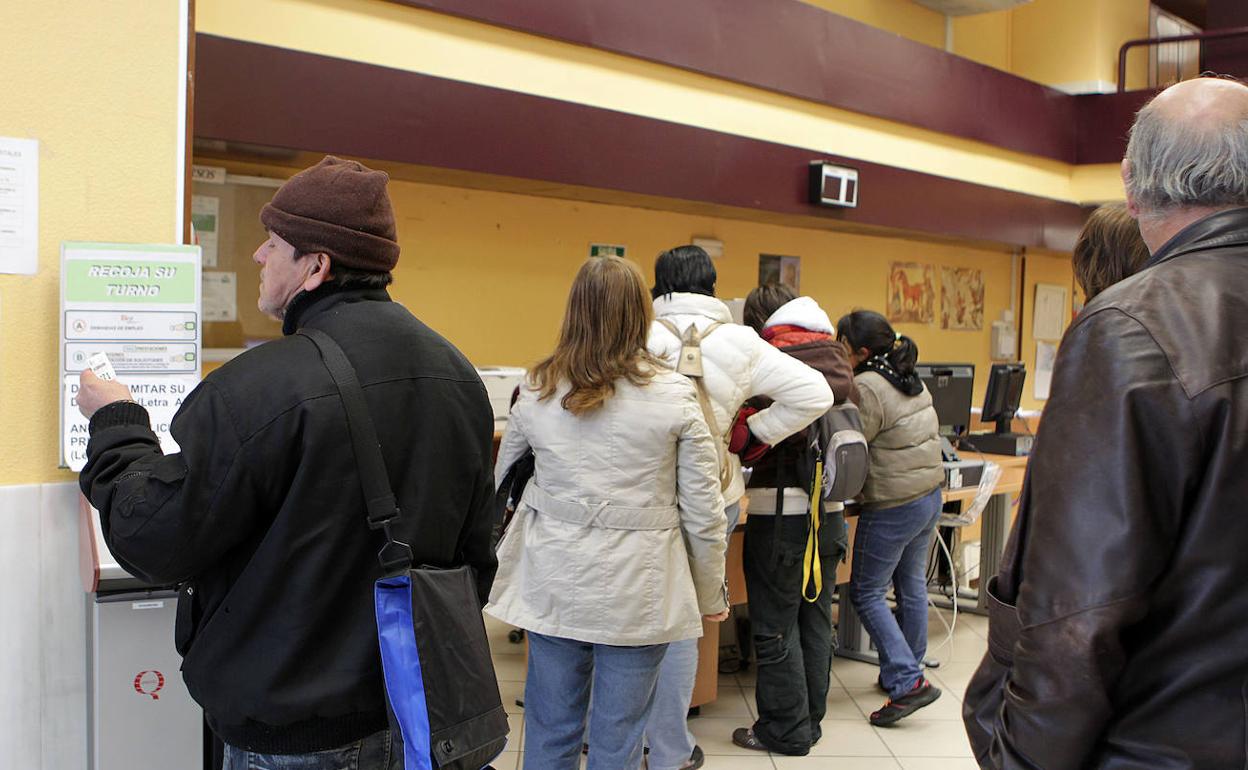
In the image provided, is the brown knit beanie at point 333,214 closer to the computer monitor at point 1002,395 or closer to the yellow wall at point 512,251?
the yellow wall at point 512,251

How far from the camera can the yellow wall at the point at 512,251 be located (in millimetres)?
4996

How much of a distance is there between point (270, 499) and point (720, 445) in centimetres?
170

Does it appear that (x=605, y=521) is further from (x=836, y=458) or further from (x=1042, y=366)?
(x=1042, y=366)

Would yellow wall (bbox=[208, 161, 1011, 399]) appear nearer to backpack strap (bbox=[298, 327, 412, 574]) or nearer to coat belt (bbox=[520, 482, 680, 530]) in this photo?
coat belt (bbox=[520, 482, 680, 530])

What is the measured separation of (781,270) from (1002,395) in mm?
1609

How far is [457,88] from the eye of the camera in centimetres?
427

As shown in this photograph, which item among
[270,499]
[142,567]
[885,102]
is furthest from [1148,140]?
[885,102]

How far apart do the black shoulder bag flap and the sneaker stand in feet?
8.72

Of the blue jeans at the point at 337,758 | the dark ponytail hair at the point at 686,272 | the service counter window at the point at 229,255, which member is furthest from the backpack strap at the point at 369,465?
the service counter window at the point at 229,255

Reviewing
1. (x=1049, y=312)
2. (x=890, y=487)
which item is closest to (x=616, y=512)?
(x=890, y=487)

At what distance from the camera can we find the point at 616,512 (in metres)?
2.48

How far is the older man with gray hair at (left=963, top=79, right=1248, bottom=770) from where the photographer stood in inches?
45.0

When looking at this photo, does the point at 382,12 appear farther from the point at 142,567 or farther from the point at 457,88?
the point at 142,567

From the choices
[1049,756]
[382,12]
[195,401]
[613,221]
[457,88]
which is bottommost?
[1049,756]
